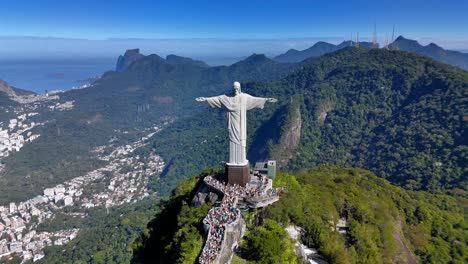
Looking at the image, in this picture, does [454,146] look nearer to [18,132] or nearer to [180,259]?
[180,259]

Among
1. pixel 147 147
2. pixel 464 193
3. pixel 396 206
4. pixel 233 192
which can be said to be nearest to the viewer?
pixel 233 192

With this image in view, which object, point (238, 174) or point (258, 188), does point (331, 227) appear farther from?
point (238, 174)

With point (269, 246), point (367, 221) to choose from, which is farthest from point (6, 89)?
point (269, 246)

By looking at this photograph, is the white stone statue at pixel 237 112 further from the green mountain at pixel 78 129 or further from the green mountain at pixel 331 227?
the green mountain at pixel 78 129

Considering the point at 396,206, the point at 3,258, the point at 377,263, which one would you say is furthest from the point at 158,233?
the point at 3,258

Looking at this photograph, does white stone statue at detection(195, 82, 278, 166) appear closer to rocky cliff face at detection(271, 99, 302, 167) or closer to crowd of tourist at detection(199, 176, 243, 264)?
crowd of tourist at detection(199, 176, 243, 264)

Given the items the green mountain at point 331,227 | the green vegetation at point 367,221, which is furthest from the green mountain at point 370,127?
the green mountain at point 331,227

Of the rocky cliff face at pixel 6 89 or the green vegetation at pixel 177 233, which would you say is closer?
the green vegetation at pixel 177 233
